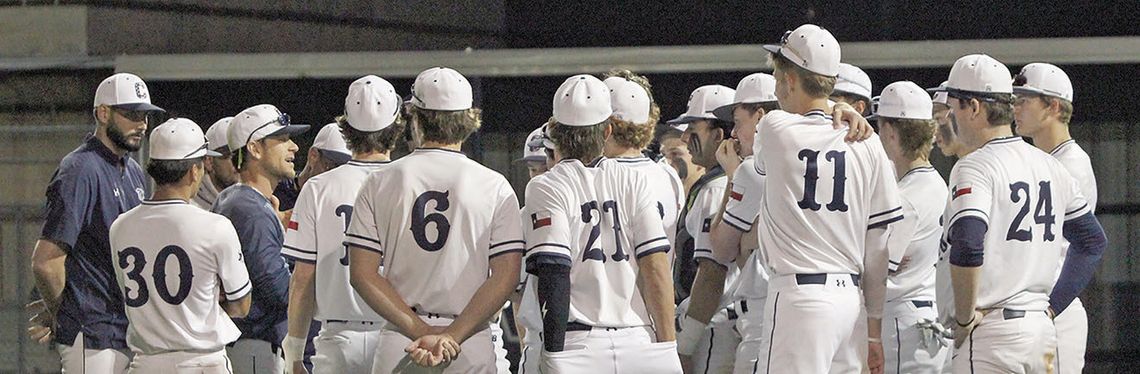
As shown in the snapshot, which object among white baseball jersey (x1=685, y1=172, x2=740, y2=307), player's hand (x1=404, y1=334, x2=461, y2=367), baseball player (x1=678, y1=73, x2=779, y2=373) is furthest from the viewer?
white baseball jersey (x1=685, y1=172, x2=740, y2=307)

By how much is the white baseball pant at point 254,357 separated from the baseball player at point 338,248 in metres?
0.50

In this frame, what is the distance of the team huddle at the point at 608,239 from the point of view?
227 inches

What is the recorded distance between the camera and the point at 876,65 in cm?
1082

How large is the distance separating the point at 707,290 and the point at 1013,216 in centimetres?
122

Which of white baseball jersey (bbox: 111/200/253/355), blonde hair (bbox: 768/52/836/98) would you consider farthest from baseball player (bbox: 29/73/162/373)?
blonde hair (bbox: 768/52/836/98)

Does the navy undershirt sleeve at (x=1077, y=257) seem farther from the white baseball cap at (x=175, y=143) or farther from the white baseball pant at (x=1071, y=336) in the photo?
the white baseball cap at (x=175, y=143)

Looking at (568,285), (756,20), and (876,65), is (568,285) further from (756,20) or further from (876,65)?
(756,20)

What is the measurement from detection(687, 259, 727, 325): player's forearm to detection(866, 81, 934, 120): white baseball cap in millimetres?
961

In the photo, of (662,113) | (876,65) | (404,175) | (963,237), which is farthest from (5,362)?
(963,237)

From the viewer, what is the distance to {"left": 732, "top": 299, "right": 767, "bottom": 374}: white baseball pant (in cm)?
667

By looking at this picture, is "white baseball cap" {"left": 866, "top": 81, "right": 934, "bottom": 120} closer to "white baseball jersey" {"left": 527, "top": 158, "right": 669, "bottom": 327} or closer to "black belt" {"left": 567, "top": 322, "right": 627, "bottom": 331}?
"white baseball jersey" {"left": 527, "top": 158, "right": 669, "bottom": 327}

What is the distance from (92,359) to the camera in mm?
6719

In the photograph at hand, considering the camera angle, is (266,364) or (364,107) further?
(266,364)

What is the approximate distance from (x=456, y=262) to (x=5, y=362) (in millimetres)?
6928
